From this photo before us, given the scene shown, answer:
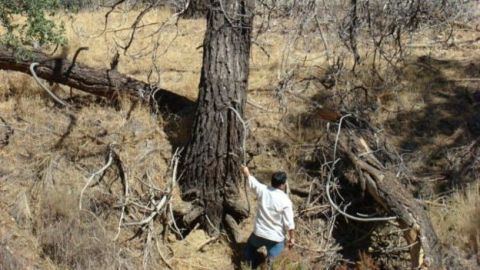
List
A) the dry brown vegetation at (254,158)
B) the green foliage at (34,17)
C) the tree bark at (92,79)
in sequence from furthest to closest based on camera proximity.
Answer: the tree bark at (92,79) → the green foliage at (34,17) → the dry brown vegetation at (254,158)

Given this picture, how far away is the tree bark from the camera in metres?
10.1

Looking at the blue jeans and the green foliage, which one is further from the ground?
the green foliage

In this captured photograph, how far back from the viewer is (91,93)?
34.1 ft

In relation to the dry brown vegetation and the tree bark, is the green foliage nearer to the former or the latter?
the tree bark

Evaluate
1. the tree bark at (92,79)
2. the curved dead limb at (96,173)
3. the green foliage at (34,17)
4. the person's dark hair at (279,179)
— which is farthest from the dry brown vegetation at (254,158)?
the green foliage at (34,17)

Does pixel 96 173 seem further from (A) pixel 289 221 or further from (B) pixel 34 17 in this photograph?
(B) pixel 34 17

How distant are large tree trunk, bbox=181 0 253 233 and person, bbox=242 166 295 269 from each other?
3.03 ft

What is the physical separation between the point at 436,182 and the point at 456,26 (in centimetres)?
516

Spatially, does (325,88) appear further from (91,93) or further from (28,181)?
(28,181)

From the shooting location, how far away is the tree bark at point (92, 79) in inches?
396

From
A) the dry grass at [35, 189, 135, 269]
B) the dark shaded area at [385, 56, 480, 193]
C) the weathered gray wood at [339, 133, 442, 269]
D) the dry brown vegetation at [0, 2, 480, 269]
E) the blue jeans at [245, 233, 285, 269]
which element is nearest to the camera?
the dry grass at [35, 189, 135, 269]

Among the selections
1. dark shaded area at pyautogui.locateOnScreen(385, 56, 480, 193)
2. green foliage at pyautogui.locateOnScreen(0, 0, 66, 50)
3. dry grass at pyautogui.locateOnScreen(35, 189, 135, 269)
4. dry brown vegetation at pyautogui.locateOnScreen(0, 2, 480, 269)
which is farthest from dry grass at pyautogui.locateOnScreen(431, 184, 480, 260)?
green foliage at pyautogui.locateOnScreen(0, 0, 66, 50)

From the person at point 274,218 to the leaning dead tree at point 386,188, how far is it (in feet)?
2.55

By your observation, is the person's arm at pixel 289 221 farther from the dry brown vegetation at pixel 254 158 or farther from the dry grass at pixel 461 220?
the dry grass at pixel 461 220
